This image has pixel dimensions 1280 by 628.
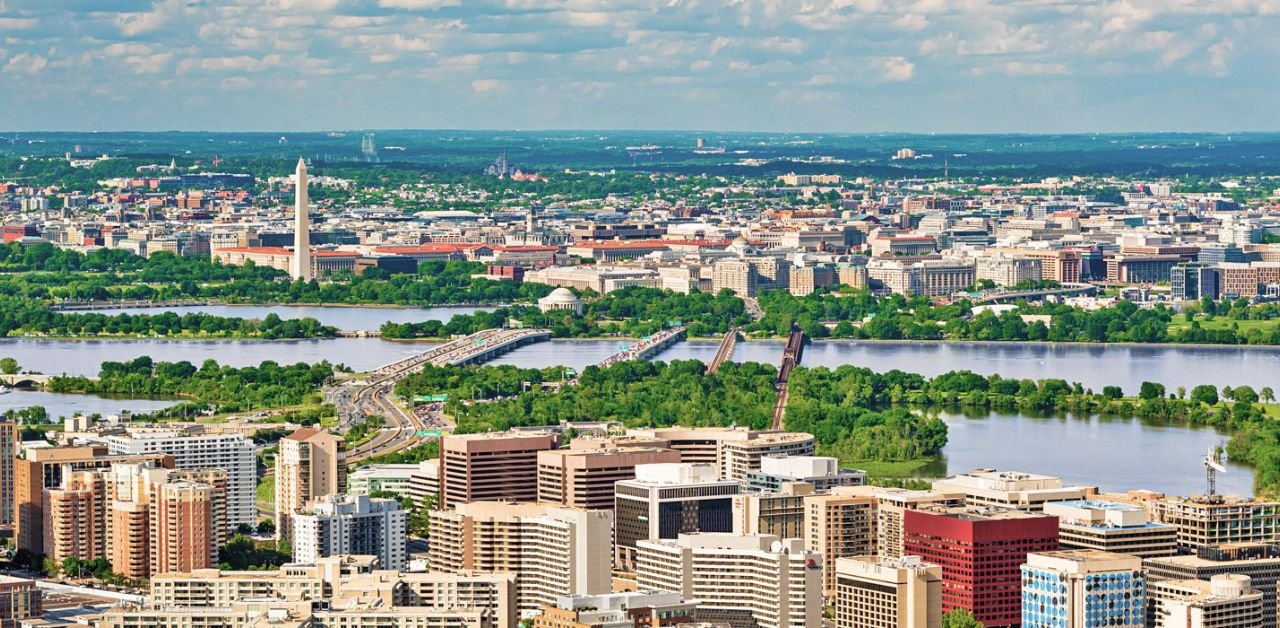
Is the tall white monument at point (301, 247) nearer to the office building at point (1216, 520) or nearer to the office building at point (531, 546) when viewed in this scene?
the office building at point (531, 546)

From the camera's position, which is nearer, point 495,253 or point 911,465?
point 911,465

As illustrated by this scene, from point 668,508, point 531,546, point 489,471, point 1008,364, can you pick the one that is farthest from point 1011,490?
point 1008,364

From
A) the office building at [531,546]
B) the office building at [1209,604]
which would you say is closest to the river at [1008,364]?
the office building at [531,546]

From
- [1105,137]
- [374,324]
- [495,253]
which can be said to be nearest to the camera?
[374,324]

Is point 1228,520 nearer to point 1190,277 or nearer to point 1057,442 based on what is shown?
point 1057,442

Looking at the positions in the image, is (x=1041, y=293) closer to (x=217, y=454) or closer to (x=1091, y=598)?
(x=217, y=454)

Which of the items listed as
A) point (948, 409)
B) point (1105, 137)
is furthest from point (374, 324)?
point (1105, 137)

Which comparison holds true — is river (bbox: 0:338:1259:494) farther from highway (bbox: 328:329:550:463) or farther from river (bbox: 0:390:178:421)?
highway (bbox: 328:329:550:463)
